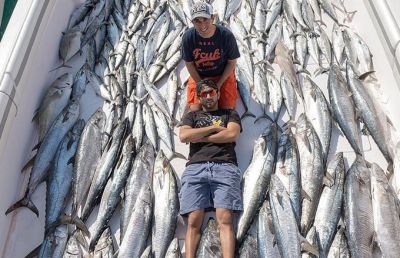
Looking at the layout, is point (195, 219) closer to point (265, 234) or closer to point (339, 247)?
point (265, 234)

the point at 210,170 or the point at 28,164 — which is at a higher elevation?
the point at 28,164

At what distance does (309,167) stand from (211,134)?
0.84 metres

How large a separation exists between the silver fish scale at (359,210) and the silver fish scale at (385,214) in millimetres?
42

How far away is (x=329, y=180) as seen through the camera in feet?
10.7

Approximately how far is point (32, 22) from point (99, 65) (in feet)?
2.91

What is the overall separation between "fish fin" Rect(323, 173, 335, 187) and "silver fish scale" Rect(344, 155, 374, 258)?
0.34ft

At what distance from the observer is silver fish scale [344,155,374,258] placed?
288cm

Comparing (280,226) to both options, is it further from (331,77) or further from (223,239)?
(331,77)

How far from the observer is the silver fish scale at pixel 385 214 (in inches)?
111

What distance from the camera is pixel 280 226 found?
2975 millimetres

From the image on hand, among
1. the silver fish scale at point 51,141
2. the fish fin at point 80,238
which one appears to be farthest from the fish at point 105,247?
the silver fish scale at point 51,141

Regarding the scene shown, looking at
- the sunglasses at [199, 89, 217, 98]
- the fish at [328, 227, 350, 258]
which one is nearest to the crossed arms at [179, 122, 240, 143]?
the sunglasses at [199, 89, 217, 98]

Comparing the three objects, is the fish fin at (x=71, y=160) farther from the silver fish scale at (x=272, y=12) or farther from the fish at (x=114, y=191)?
the silver fish scale at (x=272, y=12)

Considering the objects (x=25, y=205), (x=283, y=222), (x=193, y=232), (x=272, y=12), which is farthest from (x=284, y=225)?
(x=272, y=12)
